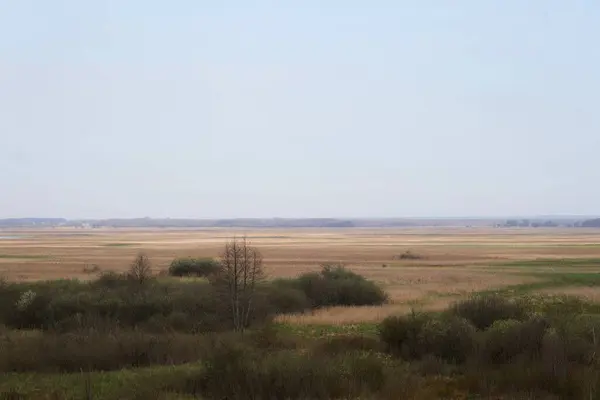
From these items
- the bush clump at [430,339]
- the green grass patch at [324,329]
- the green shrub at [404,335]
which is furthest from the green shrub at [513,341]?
the green grass patch at [324,329]

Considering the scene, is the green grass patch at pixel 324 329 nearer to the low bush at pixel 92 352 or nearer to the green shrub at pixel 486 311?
the green shrub at pixel 486 311

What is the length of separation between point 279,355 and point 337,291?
25.5 metres

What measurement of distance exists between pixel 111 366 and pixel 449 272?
4527 centimetres

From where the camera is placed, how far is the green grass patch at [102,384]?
49.2 ft

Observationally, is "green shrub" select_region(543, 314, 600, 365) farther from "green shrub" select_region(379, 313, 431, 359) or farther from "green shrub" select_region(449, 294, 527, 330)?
"green shrub" select_region(449, 294, 527, 330)

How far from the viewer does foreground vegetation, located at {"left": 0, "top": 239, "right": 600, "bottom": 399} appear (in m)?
15.0

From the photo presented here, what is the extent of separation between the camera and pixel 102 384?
54.0 feet

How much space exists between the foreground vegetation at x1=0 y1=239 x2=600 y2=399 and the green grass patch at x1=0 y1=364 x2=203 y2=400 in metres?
0.04

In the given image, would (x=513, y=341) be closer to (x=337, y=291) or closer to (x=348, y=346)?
(x=348, y=346)

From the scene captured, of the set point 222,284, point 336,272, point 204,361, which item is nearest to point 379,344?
point 204,361

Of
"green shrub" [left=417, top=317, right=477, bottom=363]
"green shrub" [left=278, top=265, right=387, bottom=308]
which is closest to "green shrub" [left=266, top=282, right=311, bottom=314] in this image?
"green shrub" [left=278, top=265, right=387, bottom=308]

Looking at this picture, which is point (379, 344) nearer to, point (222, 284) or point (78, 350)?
point (78, 350)

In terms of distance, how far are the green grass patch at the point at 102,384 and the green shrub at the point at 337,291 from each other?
74.6 feet

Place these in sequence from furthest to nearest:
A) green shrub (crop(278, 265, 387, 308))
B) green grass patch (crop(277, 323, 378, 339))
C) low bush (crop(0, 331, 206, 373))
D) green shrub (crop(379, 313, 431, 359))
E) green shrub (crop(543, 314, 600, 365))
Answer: green shrub (crop(278, 265, 387, 308)) < green grass patch (crop(277, 323, 378, 339)) < green shrub (crop(379, 313, 431, 359)) < low bush (crop(0, 331, 206, 373)) < green shrub (crop(543, 314, 600, 365))
